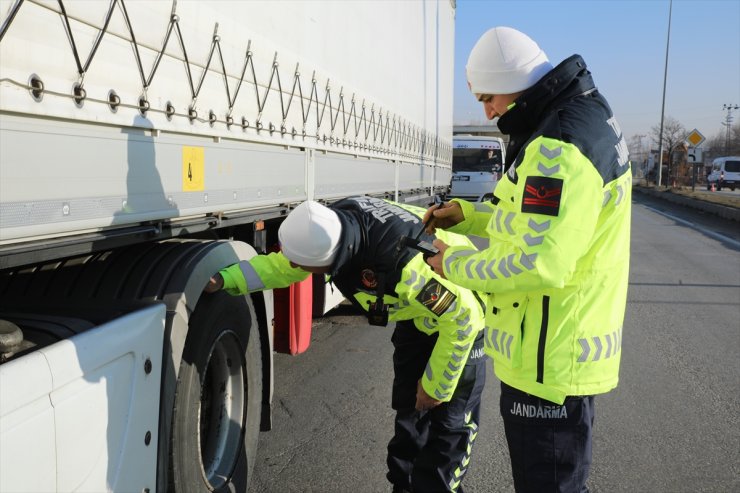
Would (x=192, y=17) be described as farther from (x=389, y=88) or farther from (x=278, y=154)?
(x=389, y=88)

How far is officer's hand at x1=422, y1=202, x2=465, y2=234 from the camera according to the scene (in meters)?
2.81

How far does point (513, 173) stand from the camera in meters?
2.20

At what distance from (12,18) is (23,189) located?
0.43 meters

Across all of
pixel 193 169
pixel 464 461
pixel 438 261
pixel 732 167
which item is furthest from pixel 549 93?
pixel 732 167

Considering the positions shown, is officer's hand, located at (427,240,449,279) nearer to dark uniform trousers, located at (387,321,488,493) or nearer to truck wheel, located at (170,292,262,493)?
dark uniform trousers, located at (387,321,488,493)

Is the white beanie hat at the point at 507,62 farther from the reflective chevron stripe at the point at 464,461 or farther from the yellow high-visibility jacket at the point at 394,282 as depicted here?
the reflective chevron stripe at the point at 464,461

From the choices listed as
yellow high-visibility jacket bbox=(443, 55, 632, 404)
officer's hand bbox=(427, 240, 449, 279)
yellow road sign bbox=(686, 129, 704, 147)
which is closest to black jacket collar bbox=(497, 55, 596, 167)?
yellow high-visibility jacket bbox=(443, 55, 632, 404)

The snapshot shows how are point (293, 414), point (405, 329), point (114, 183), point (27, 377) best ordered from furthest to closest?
1. point (293, 414)
2. point (405, 329)
3. point (114, 183)
4. point (27, 377)

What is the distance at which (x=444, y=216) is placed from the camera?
2814 mm

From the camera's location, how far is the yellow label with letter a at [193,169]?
2539 millimetres

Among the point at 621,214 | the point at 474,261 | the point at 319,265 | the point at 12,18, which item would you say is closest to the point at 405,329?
the point at 319,265

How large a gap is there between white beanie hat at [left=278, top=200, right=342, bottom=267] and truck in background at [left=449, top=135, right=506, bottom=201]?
53.5ft

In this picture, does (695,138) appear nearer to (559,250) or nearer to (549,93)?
(549,93)

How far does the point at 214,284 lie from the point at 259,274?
235 mm
